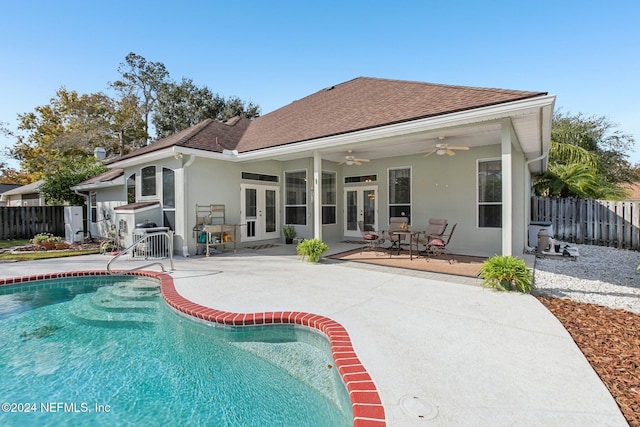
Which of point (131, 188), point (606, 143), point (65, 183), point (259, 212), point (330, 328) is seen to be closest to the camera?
point (330, 328)

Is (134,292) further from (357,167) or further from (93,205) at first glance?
(93,205)

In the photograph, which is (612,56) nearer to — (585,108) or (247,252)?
(585,108)

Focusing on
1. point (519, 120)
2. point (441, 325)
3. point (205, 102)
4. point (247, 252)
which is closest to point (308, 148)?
point (247, 252)

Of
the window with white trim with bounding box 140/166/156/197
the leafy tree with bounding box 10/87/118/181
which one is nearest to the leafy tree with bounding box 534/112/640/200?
the window with white trim with bounding box 140/166/156/197

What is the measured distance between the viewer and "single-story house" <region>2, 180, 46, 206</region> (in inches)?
898

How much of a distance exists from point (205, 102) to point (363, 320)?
26694mm

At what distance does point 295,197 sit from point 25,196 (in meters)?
27.0

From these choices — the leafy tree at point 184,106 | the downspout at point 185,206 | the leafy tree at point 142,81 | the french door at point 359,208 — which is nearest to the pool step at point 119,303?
the downspout at point 185,206

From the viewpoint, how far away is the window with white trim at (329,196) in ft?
38.5

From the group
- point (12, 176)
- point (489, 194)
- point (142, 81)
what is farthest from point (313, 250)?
point (12, 176)

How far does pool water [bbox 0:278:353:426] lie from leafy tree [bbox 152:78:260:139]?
23547 mm

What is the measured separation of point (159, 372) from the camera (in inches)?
127

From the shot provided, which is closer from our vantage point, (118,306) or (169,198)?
(118,306)

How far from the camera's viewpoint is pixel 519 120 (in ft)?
18.9
